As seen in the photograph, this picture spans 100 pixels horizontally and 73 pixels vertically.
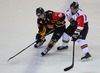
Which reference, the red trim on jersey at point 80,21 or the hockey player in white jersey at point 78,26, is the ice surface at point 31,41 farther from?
the red trim on jersey at point 80,21

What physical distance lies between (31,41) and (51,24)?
0.43 metres

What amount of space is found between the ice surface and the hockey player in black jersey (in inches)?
5.8

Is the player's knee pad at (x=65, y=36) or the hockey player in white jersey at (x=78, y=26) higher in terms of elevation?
the hockey player in white jersey at (x=78, y=26)

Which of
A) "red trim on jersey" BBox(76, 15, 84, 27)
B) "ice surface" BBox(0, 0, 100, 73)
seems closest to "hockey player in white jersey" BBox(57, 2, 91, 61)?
"red trim on jersey" BBox(76, 15, 84, 27)

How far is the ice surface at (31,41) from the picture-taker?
2.56m

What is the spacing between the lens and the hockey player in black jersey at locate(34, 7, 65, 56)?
272 cm

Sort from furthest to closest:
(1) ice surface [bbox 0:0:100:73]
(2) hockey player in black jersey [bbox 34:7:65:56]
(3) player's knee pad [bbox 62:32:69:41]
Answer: (3) player's knee pad [bbox 62:32:69:41] < (2) hockey player in black jersey [bbox 34:7:65:56] < (1) ice surface [bbox 0:0:100:73]

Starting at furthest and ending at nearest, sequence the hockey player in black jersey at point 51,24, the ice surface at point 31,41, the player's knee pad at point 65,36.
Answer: the player's knee pad at point 65,36
the hockey player in black jersey at point 51,24
the ice surface at point 31,41

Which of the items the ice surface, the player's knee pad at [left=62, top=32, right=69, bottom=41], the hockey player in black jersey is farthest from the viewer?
the player's knee pad at [left=62, top=32, right=69, bottom=41]

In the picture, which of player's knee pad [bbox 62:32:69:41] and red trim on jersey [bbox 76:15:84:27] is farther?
player's knee pad [bbox 62:32:69:41]

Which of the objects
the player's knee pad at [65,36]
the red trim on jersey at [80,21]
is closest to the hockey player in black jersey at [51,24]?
the player's knee pad at [65,36]

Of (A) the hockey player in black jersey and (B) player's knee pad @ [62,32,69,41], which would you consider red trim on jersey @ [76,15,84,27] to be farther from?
(B) player's knee pad @ [62,32,69,41]

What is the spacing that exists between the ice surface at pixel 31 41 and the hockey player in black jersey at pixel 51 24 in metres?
0.15

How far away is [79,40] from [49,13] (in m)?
0.38
